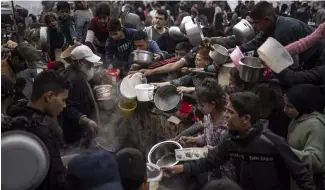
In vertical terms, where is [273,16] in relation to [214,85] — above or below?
above

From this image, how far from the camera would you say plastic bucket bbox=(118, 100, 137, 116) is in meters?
3.85

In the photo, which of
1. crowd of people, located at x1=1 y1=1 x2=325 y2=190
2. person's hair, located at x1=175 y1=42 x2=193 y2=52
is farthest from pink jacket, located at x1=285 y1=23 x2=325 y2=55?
person's hair, located at x1=175 y1=42 x2=193 y2=52

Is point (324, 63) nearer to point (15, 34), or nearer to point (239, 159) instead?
point (239, 159)

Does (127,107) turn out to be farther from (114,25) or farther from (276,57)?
(276,57)

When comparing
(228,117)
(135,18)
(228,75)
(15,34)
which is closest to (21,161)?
(228,117)

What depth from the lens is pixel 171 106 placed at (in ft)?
12.0

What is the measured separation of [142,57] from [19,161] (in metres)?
2.71

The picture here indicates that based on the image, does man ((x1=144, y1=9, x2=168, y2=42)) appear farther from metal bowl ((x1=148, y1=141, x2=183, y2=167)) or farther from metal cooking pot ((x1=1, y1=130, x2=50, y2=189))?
metal cooking pot ((x1=1, y1=130, x2=50, y2=189))

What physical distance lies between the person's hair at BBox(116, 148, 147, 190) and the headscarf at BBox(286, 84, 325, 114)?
120cm

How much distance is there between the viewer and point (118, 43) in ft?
15.1

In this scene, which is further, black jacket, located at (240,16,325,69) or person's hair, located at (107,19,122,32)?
person's hair, located at (107,19,122,32)

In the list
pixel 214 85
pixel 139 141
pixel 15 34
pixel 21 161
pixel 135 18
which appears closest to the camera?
pixel 21 161

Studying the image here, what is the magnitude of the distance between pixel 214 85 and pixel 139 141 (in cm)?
130

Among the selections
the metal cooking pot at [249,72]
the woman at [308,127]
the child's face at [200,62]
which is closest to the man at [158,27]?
the child's face at [200,62]
